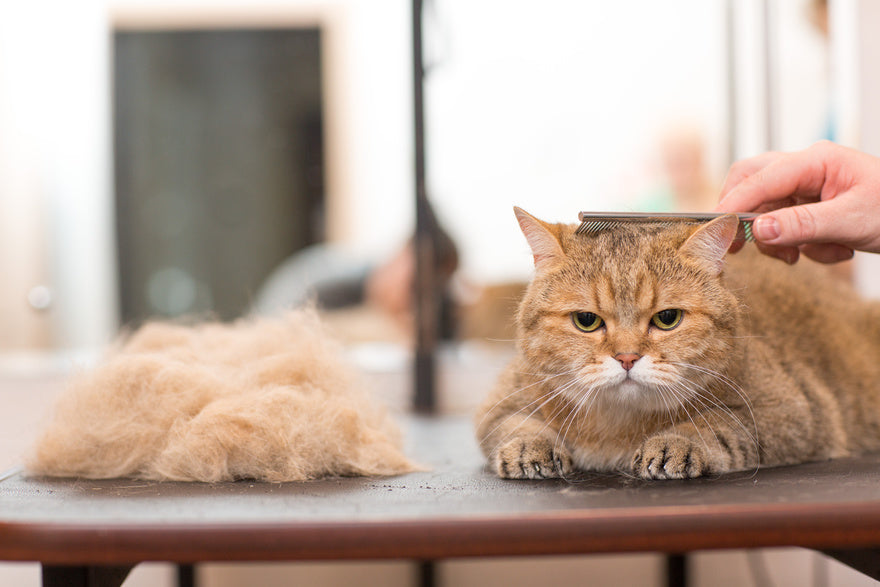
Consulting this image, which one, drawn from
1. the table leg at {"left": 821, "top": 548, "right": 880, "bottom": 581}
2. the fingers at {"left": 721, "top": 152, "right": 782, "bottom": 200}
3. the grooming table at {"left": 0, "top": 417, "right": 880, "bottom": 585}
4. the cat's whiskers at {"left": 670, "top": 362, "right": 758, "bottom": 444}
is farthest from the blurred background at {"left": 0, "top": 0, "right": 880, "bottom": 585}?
the grooming table at {"left": 0, "top": 417, "right": 880, "bottom": 585}

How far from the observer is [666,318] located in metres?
0.87

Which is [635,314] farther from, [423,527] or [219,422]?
[219,422]

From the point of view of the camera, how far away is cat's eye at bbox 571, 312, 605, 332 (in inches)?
34.6

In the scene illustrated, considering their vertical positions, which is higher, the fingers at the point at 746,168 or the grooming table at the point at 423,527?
the fingers at the point at 746,168

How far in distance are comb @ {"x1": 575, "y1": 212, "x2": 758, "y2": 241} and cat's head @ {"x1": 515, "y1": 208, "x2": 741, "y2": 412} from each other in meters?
0.01

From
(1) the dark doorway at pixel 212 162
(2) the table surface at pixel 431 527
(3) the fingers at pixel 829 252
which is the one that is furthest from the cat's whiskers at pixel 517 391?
(1) the dark doorway at pixel 212 162

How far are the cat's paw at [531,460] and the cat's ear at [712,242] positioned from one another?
0.28 meters

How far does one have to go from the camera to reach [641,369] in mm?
808

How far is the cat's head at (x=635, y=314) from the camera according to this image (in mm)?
829

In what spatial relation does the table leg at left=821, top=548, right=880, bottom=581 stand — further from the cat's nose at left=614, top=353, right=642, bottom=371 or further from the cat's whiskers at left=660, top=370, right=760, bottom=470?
the cat's nose at left=614, top=353, right=642, bottom=371

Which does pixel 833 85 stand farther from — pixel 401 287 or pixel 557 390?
pixel 557 390

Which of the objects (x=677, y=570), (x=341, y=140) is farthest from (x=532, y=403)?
(x=341, y=140)

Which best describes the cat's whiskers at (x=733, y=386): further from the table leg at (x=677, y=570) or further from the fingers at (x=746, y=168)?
the table leg at (x=677, y=570)

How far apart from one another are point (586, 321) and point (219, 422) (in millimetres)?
437
